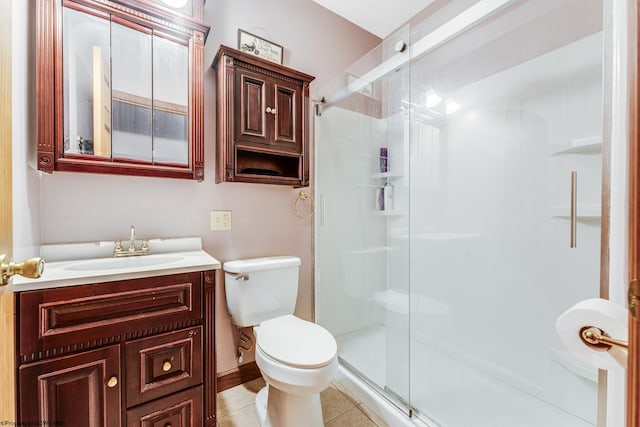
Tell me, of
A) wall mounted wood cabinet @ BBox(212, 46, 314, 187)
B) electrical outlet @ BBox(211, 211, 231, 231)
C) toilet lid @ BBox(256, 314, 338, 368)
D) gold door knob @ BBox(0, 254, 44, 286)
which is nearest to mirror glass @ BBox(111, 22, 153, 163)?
wall mounted wood cabinet @ BBox(212, 46, 314, 187)

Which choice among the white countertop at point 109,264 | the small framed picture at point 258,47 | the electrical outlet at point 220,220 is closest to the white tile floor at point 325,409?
the white countertop at point 109,264

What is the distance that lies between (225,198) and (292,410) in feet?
3.77

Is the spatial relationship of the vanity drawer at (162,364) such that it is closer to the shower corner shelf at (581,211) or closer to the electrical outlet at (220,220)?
the electrical outlet at (220,220)

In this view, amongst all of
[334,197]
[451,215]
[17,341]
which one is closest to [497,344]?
[451,215]

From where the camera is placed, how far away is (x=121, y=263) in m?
1.21

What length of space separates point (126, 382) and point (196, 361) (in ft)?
0.76

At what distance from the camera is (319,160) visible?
79.4 inches

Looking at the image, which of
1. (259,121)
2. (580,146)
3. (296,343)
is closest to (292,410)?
(296,343)

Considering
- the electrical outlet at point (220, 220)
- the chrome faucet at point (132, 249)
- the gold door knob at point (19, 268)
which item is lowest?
the chrome faucet at point (132, 249)

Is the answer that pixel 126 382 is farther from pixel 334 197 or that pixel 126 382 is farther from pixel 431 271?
pixel 431 271

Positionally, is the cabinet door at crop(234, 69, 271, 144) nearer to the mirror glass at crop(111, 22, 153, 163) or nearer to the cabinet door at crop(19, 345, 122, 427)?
the mirror glass at crop(111, 22, 153, 163)

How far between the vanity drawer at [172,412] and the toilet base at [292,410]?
1.03 ft

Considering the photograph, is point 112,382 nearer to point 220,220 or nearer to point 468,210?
point 220,220

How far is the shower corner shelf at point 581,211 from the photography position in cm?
117
